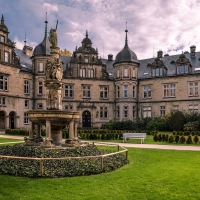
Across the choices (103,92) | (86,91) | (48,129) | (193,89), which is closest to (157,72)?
(193,89)

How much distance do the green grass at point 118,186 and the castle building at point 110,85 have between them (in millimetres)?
29081

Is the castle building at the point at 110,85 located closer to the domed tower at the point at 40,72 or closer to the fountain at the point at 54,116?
the domed tower at the point at 40,72

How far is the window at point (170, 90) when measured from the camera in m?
39.6

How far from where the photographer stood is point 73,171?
→ 32.2 feet

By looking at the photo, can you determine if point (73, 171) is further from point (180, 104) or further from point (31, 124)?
point (180, 104)

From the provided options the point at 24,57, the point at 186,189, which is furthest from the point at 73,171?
the point at 24,57

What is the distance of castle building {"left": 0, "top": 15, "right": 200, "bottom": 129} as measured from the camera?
38.1 metres

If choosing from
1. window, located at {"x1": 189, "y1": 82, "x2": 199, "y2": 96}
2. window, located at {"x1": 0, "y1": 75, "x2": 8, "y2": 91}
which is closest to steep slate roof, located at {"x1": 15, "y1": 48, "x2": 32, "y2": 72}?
window, located at {"x1": 0, "y1": 75, "x2": 8, "y2": 91}

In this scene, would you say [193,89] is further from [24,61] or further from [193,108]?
[24,61]

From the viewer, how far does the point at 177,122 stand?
33969mm

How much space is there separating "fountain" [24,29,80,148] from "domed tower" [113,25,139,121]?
2636cm

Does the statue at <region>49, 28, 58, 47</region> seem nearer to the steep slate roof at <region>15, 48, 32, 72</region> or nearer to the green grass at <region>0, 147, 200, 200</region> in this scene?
the green grass at <region>0, 147, 200, 200</region>

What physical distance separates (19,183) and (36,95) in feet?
104

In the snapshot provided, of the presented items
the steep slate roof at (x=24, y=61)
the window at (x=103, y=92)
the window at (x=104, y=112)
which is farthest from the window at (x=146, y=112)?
the steep slate roof at (x=24, y=61)
